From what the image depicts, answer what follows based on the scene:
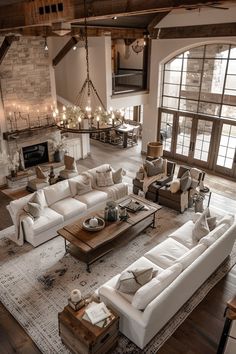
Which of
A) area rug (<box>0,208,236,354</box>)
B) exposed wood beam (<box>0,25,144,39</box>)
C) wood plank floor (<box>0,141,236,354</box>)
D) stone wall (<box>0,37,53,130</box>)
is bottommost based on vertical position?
wood plank floor (<box>0,141,236,354</box>)

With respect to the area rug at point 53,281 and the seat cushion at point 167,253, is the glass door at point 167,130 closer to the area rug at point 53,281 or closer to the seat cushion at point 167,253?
the area rug at point 53,281

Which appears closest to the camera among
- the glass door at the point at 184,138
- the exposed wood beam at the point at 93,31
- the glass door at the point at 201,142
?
the exposed wood beam at the point at 93,31

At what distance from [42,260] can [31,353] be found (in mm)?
1959

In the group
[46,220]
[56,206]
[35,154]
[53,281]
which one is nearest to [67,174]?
[56,206]

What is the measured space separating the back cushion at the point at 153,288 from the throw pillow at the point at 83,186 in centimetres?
361

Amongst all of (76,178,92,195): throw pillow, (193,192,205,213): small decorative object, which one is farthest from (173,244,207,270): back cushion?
(76,178,92,195): throw pillow

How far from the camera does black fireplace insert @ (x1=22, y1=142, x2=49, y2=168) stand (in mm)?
9750

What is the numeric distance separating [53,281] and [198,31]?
8.23 m

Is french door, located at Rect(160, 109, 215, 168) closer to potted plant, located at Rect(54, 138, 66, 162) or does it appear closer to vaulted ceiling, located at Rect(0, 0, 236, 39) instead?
vaulted ceiling, located at Rect(0, 0, 236, 39)

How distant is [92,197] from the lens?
7.32 meters

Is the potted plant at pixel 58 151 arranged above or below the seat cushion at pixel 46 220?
above

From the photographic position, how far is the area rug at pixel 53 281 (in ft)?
14.4

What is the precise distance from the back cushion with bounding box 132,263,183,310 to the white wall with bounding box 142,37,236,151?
285 inches

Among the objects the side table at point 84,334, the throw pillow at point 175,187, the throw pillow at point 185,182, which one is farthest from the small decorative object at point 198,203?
the side table at point 84,334
